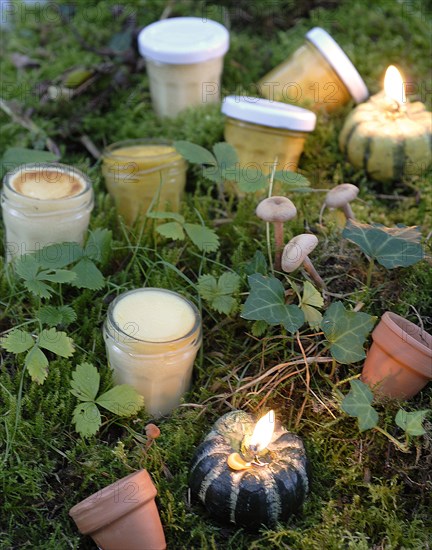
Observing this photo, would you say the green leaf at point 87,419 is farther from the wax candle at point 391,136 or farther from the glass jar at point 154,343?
the wax candle at point 391,136

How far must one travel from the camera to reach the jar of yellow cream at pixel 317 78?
256 cm

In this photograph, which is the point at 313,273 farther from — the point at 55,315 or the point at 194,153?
the point at 55,315

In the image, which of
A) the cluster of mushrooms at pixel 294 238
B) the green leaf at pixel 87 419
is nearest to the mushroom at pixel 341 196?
the cluster of mushrooms at pixel 294 238

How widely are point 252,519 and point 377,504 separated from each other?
29 centimetres

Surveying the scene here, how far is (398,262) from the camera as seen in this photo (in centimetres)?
179

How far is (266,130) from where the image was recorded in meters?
2.31

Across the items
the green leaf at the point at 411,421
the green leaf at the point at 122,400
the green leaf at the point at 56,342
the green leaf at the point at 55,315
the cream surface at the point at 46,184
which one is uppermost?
the cream surface at the point at 46,184

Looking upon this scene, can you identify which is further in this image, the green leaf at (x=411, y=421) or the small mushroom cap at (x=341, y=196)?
the small mushroom cap at (x=341, y=196)

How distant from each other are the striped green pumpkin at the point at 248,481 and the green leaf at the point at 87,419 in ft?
0.79

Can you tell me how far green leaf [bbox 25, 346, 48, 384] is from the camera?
66.7 inches

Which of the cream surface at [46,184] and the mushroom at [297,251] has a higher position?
the mushroom at [297,251]

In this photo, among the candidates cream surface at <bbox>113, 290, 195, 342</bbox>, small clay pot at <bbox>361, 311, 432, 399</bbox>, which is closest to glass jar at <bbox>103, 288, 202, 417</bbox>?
cream surface at <bbox>113, 290, 195, 342</bbox>

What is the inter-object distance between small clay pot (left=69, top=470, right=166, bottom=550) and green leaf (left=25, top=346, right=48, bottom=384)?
1.14 feet

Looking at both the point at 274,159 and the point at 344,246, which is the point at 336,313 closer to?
the point at 344,246
